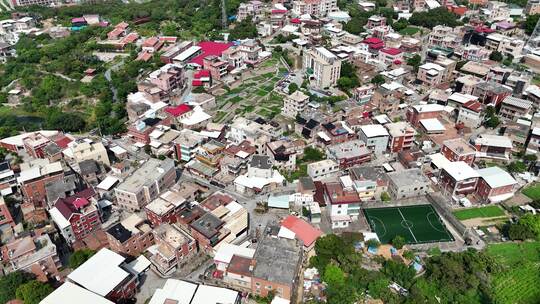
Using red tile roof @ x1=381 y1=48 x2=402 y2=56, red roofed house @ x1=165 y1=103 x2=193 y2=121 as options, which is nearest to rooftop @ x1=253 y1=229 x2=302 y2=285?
red roofed house @ x1=165 y1=103 x2=193 y2=121

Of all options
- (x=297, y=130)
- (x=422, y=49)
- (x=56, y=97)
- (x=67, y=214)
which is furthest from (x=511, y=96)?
(x=56, y=97)

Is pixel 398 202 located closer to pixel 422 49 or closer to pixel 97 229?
pixel 97 229

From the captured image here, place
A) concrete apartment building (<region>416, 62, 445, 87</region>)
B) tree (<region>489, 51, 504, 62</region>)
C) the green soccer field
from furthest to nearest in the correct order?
tree (<region>489, 51, 504, 62</region>), concrete apartment building (<region>416, 62, 445, 87</region>), the green soccer field

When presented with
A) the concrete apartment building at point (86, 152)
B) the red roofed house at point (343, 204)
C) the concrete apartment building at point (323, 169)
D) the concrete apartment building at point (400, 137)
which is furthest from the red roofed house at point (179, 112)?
the concrete apartment building at point (400, 137)

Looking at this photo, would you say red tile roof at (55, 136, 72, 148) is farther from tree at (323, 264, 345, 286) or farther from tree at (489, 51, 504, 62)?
tree at (489, 51, 504, 62)

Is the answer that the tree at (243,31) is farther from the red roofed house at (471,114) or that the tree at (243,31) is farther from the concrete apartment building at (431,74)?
the red roofed house at (471,114)

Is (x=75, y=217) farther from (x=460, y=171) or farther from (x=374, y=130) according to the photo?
(x=460, y=171)
